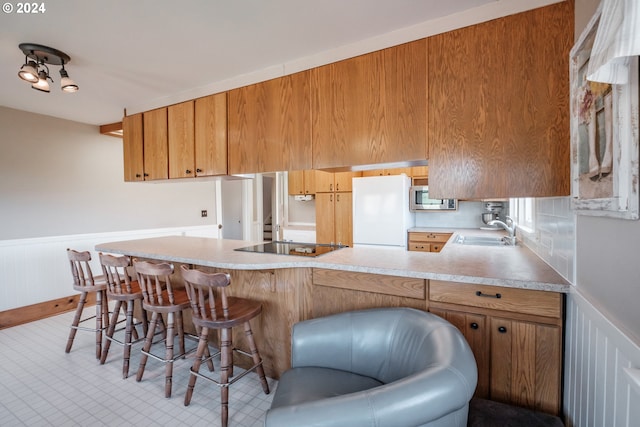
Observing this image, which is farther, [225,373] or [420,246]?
[420,246]

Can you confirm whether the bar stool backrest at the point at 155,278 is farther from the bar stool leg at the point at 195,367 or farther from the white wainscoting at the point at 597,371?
the white wainscoting at the point at 597,371

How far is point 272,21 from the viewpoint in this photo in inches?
70.9

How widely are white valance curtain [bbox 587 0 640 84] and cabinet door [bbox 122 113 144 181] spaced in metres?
3.53

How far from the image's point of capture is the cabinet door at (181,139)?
9.13 feet

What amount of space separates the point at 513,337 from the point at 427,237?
2.37m

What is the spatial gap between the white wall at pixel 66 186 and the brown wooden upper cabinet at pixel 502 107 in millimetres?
2741

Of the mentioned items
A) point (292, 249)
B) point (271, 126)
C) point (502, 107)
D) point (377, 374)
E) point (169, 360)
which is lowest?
point (169, 360)

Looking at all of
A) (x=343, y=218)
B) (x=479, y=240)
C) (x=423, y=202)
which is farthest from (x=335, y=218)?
(x=479, y=240)

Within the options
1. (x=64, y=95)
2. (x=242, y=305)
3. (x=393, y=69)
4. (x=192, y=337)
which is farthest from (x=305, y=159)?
(x=64, y=95)

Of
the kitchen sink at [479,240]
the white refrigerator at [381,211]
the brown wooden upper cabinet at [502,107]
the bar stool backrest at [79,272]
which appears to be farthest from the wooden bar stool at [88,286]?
the kitchen sink at [479,240]

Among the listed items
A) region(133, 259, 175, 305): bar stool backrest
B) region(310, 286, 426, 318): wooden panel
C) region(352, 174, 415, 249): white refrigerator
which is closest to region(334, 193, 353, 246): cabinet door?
region(352, 174, 415, 249): white refrigerator

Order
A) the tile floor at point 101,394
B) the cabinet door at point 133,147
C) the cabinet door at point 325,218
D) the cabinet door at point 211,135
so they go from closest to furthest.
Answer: the tile floor at point 101,394 → the cabinet door at point 211,135 → the cabinet door at point 133,147 → the cabinet door at point 325,218

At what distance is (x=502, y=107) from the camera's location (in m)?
1.57

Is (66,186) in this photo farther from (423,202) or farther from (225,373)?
(423,202)
